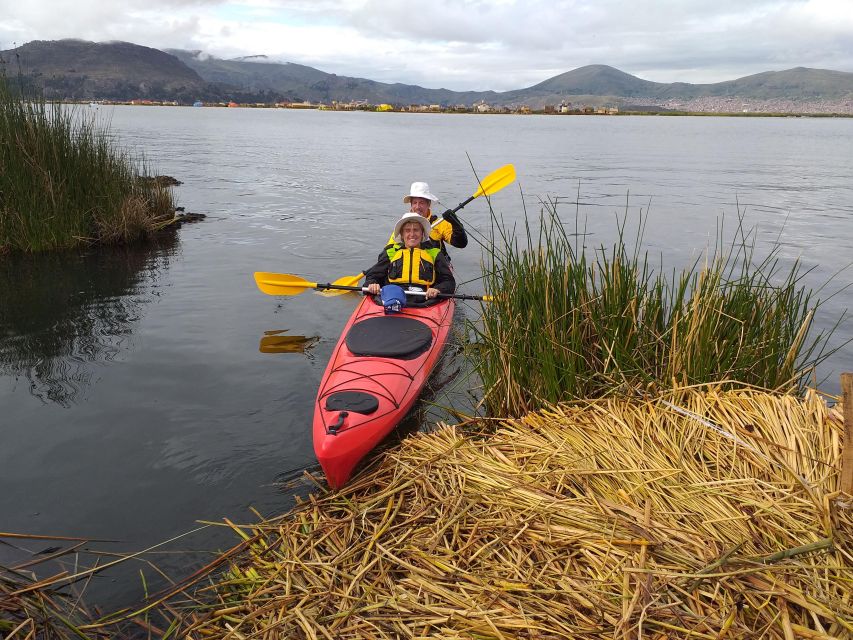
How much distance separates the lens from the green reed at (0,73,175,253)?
971 centimetres

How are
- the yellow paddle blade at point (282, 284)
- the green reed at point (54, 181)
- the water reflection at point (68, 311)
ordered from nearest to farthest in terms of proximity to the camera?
the water reflection at point (68, 311) < the yellow paddle blade at point (282, 284) < the green reed at point (54, 181)

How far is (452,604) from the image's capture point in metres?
2.64

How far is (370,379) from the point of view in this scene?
5234 mm

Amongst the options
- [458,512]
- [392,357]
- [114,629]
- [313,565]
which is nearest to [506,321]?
[392,357]

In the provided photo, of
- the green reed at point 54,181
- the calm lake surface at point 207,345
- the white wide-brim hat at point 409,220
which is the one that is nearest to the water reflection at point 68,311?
the calm lake surface at point 207,345

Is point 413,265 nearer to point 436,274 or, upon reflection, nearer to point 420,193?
point 436,274

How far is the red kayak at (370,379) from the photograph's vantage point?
14.6ft

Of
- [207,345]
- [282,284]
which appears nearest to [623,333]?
[282,284]

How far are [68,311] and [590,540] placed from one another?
838 cm

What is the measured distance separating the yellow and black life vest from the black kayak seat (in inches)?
33.2

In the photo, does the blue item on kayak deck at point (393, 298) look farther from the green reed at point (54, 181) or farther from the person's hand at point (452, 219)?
the green reed at point (54, 181)

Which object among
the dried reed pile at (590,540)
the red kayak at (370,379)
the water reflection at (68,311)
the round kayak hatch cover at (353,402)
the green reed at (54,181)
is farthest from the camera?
the green reed at (54,181)

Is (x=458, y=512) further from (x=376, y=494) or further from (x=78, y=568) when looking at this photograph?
(x=78, y=568)

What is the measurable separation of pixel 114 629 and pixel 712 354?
3971 millimetres
